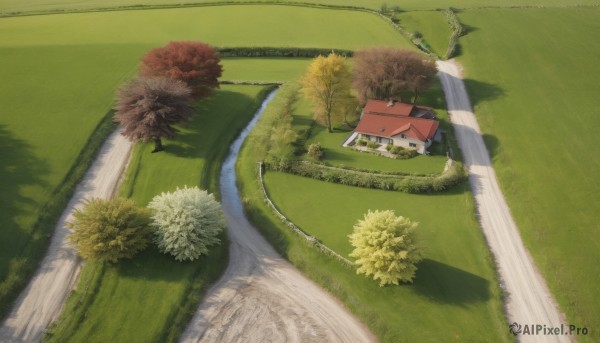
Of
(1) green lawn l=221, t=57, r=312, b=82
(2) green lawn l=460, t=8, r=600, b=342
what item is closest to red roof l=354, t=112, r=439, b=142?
(2) green lawn l=460, t=8, r=600, b=342

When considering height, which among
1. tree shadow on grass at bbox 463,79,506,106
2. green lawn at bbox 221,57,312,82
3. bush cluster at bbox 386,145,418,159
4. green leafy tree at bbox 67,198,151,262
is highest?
tree shadow on grass at bbox 463,79,506,106

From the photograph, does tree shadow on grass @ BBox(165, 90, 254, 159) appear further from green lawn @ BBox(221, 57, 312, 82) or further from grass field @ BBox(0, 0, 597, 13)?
grass field @ BBox(0, 0, 597, 13)

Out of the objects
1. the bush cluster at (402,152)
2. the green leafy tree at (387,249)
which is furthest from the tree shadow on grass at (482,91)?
the green leafy tree at (387,249)

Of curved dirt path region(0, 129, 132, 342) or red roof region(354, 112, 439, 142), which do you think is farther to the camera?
red roof region(354, 112, 439, 142)

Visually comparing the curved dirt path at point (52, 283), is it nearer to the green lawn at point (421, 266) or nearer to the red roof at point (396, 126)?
the green lawn at point (421, 266)

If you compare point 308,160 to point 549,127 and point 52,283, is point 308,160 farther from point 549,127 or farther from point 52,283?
point 549,127
